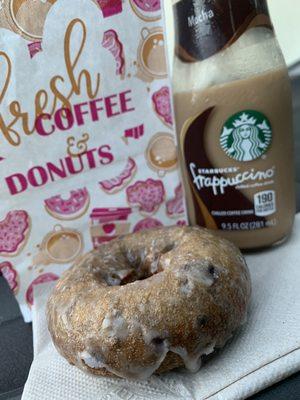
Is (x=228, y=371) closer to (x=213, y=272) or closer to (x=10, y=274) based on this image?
(x=213, y=272)

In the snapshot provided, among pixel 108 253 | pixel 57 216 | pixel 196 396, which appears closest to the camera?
pixel 196 396

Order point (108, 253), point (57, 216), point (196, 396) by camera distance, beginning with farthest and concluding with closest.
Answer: point (57, 216) < point (108, 253) < point (196, 396)

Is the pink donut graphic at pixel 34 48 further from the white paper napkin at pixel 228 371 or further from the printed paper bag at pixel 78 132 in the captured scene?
the white paper napkin at pixel 228 371

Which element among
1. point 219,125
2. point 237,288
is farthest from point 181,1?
point 237,288

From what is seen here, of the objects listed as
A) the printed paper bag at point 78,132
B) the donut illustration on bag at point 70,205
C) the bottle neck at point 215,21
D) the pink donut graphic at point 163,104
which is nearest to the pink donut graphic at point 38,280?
the printed paper bag at point 78,132

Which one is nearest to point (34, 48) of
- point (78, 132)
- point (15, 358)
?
point (78, 132)

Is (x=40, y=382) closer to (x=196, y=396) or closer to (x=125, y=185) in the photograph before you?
(x=196, y=396)
